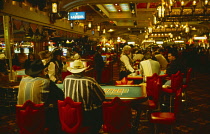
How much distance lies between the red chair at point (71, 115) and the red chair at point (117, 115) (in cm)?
35

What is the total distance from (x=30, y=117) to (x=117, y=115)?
1089 millimetres

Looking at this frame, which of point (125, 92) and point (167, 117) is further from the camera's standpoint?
point (125, 92)

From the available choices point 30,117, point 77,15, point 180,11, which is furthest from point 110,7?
point 30,117

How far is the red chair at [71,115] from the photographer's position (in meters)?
2.96

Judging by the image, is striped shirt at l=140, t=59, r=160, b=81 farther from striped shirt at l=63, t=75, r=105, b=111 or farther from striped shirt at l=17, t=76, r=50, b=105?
striped shirt at l=17, t=76, r=50, b=105

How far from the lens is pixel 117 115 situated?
2941mm

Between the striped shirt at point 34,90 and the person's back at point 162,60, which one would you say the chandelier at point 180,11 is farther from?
the striped shirt at point 34,90

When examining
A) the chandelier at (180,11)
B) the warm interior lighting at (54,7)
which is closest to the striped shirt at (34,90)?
the chandelier at (180,11)

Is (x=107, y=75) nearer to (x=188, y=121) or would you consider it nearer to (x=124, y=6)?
(x=188, y=121)

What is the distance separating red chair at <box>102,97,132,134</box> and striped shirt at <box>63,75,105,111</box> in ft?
1.32

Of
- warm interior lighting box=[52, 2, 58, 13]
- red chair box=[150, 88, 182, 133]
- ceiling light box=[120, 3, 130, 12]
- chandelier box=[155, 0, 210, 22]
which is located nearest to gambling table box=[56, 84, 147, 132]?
red chair box=[150, 88, 182, 133]

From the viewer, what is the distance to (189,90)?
30.1 feet

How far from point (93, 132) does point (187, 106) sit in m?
3.96

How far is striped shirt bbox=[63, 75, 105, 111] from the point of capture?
3289 millimetres
